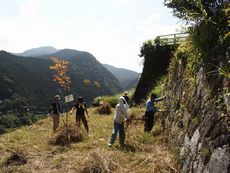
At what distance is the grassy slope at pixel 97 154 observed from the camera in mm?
9047

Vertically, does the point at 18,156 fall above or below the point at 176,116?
below

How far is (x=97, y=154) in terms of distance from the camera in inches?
370

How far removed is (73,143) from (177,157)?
214 inches

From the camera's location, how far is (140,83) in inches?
1009

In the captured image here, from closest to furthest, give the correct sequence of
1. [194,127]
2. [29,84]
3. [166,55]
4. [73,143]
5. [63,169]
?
[194,127], [63,169], [73,143], [166,55], [29,84]

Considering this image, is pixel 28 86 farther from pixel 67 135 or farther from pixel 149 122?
pixel 149 122

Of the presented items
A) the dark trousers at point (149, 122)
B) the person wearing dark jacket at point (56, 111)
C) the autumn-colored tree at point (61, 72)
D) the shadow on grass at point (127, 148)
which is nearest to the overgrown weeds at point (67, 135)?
the autumn-colored tree at point (61, 72)

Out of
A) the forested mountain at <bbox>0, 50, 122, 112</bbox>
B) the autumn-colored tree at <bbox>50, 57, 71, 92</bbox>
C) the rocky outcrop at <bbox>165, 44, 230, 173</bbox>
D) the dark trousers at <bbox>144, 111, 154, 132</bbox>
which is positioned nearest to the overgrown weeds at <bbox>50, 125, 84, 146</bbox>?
the autumn-colored tree at <bbox>50, 57, 71, 92</bbox>

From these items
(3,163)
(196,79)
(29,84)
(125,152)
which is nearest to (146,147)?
(125,152)

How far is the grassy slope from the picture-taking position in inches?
356

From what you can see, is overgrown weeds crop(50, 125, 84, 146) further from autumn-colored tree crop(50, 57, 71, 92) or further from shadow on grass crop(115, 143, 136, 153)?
shadow on grass crop(115, 143, 136, 153)

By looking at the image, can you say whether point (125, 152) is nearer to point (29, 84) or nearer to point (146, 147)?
point (146, 147)

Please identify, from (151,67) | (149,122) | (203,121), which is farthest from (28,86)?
(203,121)

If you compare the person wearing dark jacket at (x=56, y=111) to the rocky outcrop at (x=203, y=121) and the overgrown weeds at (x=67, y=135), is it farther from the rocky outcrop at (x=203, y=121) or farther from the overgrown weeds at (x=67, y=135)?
the rocky outcrop at (x=203, y=121)
